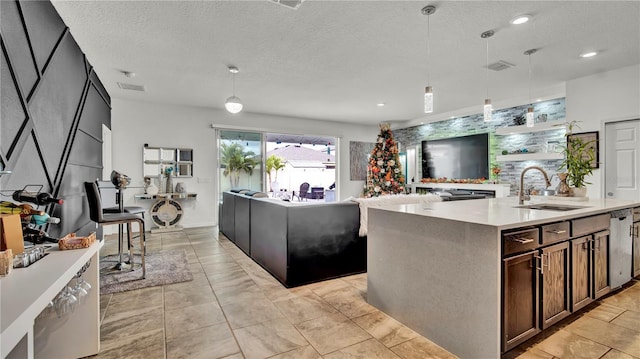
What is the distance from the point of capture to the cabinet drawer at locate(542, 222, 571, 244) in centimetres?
191

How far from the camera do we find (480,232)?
1680 mm

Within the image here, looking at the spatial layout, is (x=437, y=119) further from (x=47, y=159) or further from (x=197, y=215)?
(x=47, y=159)

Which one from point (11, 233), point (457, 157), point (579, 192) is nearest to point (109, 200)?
point (11, 233)

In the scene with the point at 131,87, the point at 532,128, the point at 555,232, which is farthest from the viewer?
the point at 532,128

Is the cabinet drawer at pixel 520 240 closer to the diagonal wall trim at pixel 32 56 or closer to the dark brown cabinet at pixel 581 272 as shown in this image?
the dark brown cabinet at pixel 581 272

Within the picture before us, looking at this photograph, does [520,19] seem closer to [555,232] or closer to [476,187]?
[555,232]

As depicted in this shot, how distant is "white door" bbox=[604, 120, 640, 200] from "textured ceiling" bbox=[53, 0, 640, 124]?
926mm

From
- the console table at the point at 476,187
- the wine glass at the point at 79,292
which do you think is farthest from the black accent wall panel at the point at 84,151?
the console table at the point at 476,187

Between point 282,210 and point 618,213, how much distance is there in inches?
118

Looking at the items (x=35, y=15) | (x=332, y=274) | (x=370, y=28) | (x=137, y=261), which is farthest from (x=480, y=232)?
(x=137, y=261)

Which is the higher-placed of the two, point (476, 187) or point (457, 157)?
point (457, 157)

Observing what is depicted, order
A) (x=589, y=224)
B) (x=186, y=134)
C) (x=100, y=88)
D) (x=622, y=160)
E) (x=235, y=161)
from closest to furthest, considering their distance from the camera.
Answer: (x=589, y=224) < (x=622, y=160) < (x=100, y=88) < (x=186, y=134) < (x=235, y=161)

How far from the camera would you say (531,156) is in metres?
5.71

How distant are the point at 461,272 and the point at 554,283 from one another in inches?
30.9
